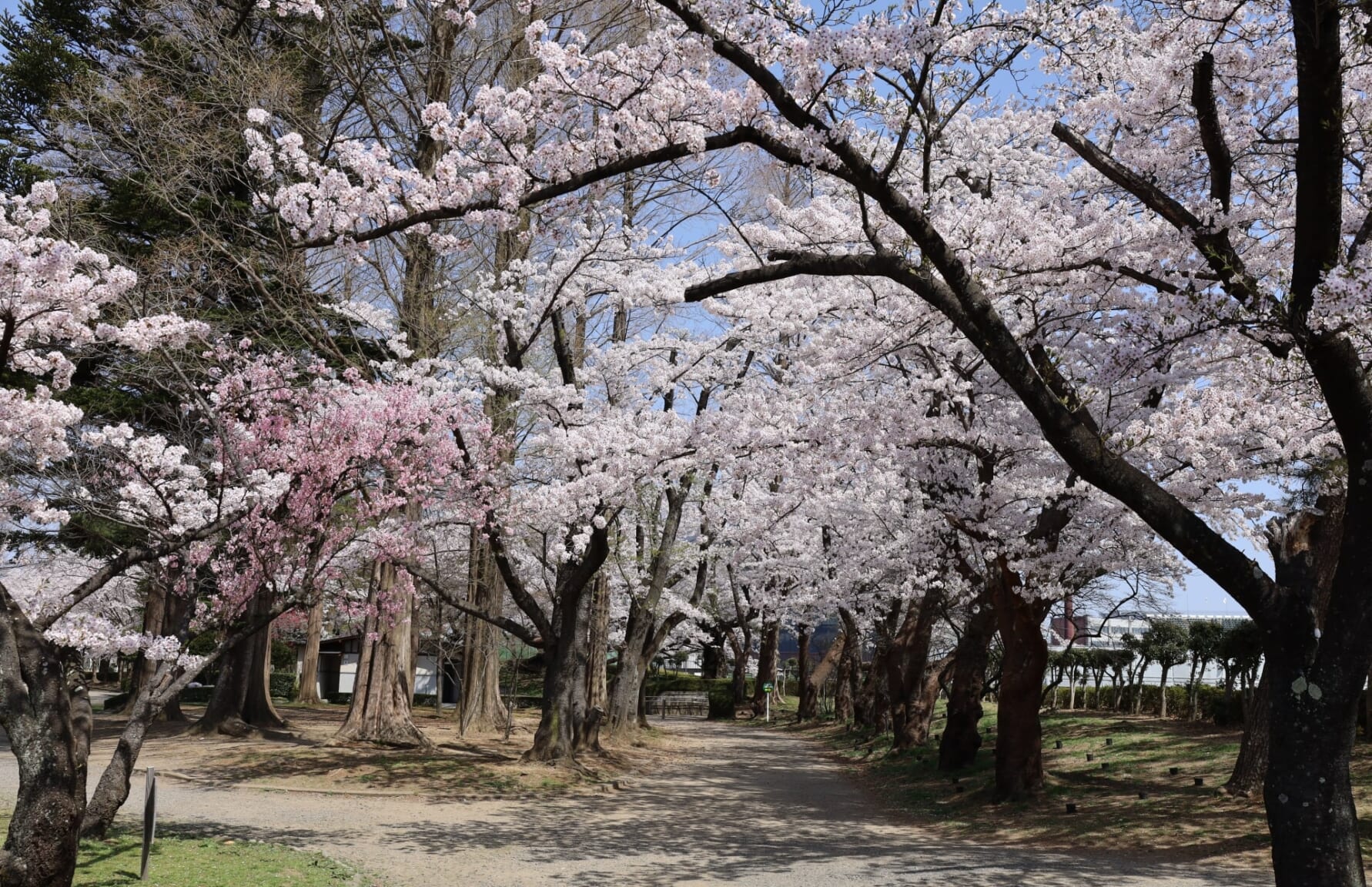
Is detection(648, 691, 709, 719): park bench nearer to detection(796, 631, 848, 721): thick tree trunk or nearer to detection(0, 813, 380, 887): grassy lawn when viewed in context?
detection(796, 631, 848, 721): thick tree trunk

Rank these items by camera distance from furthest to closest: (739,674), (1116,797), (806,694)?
(739,674), (806,694), (1116,797)

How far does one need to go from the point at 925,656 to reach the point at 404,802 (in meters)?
10.8

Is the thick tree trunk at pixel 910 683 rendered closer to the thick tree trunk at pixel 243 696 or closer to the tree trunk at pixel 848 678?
the tree trunk at pixel 848 678

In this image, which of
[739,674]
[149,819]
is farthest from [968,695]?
[739,674]

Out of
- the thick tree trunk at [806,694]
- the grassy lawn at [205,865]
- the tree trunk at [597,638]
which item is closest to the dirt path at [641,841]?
the grassy lawn at [205,865]

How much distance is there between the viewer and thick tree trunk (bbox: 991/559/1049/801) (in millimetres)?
13008

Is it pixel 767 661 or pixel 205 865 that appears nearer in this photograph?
pixel 205 865

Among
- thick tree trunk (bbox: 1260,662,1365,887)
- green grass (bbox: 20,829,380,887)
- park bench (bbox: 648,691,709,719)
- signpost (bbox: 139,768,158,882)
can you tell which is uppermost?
thick tree trunk (bbox: 1260,662,1365,887)

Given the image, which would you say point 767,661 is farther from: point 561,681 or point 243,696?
point 561,681

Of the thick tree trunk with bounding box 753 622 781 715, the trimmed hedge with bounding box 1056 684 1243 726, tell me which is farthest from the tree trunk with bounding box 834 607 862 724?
the trimmed hedge with bounding box 1056 684 1243 726

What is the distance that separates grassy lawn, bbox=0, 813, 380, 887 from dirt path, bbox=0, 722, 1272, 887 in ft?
1.81

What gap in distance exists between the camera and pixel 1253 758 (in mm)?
11820

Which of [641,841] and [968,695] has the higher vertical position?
[968,695]

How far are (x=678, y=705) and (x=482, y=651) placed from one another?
75.0 feet
